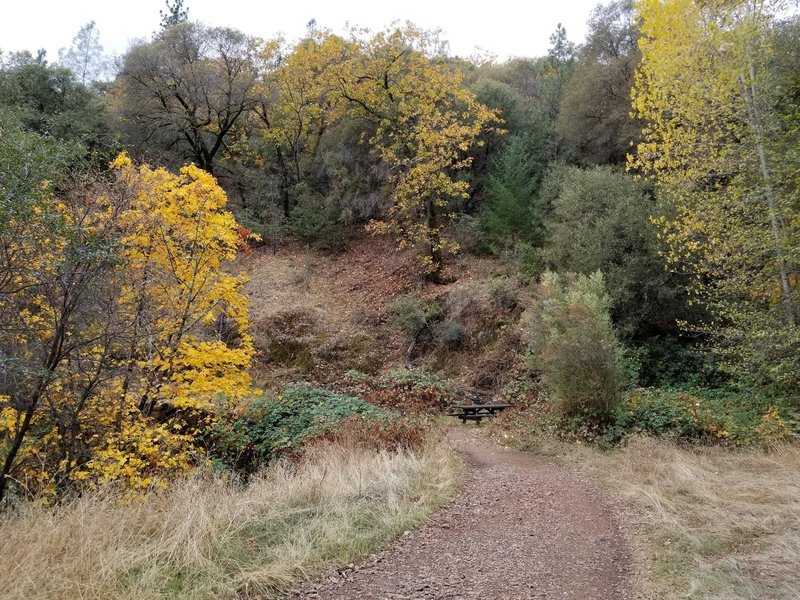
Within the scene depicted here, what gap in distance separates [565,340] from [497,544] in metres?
5.75

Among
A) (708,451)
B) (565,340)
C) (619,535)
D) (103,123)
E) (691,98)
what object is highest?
(103,123)

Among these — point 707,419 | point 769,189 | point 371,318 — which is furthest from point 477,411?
point 769,189

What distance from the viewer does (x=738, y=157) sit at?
9.69m

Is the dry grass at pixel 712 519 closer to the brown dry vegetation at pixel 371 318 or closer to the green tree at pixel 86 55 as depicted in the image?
the brown dry vegetation at pixel 371 318

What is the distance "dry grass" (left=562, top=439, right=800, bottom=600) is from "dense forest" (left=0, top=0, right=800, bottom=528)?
6.31 feet

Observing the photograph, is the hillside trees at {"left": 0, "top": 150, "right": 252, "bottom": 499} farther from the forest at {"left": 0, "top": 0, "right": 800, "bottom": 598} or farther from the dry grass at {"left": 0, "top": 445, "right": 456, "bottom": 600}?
the dry grass at {"left": 0, "top": 445, "right": 456, "bottom": 600}

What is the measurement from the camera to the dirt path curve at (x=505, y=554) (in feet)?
14.1

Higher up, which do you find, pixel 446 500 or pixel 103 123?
pixel 103 123

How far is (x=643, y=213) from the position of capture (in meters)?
13.8

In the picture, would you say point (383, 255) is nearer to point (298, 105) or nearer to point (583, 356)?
point (298, 105)

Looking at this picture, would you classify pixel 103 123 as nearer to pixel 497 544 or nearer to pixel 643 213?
pixel 643 213

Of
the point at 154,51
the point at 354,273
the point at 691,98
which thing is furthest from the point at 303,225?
the point at 691,98

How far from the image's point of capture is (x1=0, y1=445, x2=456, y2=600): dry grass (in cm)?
394

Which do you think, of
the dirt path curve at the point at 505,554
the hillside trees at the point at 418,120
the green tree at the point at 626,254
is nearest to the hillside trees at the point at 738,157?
the green tree at the point at 626,254
